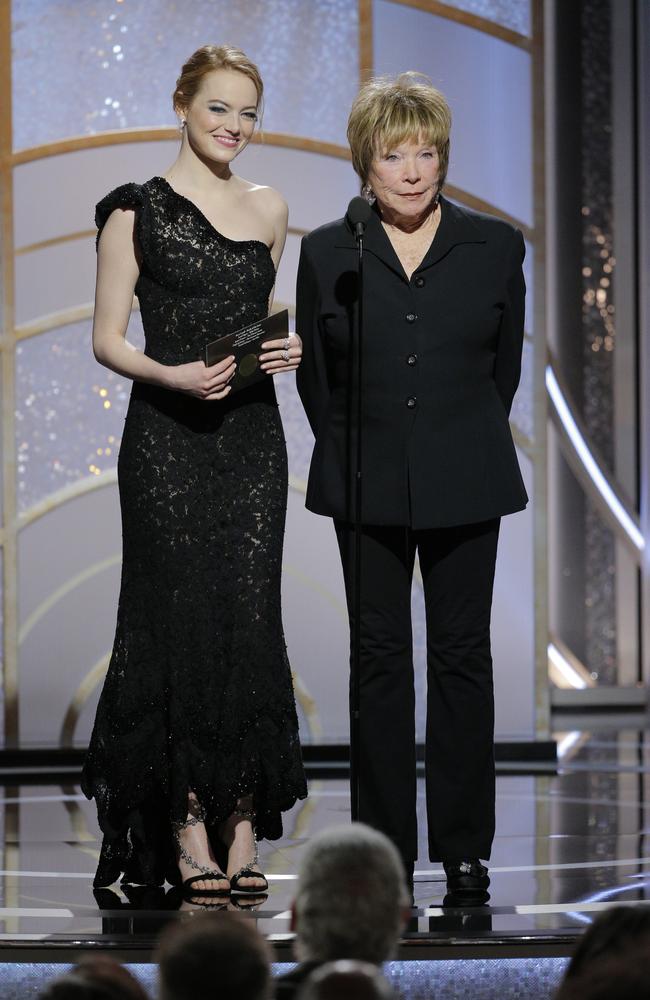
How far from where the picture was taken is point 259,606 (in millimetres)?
2818

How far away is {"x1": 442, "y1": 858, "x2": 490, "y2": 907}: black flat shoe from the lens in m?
2.64

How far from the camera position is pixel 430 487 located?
265 centimetres

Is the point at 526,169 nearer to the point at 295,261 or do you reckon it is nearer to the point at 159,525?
the point at 295,261

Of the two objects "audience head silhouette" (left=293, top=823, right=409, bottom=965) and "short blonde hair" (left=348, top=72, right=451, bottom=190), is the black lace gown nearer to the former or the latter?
"short blonde hair" (left=348, top=72, right=451, bottom=190)

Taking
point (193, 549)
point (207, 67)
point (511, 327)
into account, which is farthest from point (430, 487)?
point (207, 67)

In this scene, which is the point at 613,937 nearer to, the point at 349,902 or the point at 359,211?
the point at 349,902

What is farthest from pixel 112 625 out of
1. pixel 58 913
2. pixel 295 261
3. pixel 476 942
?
pixel 476 942

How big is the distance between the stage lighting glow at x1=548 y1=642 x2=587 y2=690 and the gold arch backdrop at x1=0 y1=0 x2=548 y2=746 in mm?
2218

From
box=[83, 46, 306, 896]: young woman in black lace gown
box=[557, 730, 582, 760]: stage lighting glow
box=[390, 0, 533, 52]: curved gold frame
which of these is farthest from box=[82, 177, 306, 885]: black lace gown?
box=[557, 730, 582, 760]: stage lighting glow

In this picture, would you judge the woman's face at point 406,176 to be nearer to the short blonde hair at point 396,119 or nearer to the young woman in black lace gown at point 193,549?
the short blonde hair at point 396,119

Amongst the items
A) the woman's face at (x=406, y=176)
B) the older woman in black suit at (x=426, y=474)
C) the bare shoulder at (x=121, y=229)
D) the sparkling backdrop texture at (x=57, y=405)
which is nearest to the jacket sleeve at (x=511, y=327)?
the older woman in black suit at (x=426, y=474)

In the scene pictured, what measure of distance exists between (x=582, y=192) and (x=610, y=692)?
2.31 metres

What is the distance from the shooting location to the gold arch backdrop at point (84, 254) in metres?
4.85

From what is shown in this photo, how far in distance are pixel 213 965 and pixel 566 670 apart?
5877 mm
